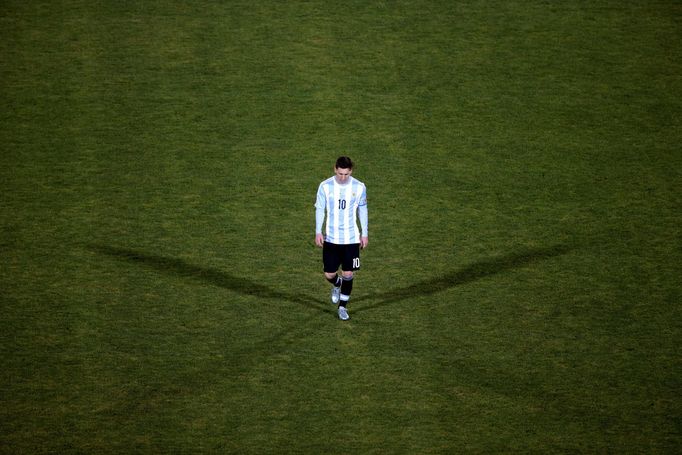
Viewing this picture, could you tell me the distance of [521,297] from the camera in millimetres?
10586

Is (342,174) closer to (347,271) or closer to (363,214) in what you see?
(363,214)

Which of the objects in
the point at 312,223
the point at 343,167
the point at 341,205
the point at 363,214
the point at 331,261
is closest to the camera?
the point at 343,167

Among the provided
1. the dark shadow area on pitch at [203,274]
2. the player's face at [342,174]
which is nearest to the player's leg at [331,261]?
the dark shadow area on pitch at [203,274]

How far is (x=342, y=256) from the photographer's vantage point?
9.83 metres


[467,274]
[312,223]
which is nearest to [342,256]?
[467,274]

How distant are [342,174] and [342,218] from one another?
534mm

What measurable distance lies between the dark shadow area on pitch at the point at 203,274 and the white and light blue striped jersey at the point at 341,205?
1190mm

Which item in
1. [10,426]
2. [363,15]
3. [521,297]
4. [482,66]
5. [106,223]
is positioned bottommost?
[10,426]

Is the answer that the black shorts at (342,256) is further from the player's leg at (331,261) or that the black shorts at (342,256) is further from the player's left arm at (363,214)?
the player's left arm at (363,214)

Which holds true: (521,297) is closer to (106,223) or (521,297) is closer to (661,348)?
(661,348)

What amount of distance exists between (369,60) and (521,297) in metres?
6.00

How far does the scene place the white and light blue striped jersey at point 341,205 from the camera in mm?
9523

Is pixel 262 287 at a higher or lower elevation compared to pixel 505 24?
lower

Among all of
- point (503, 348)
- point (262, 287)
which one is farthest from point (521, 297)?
point (262, 287)
